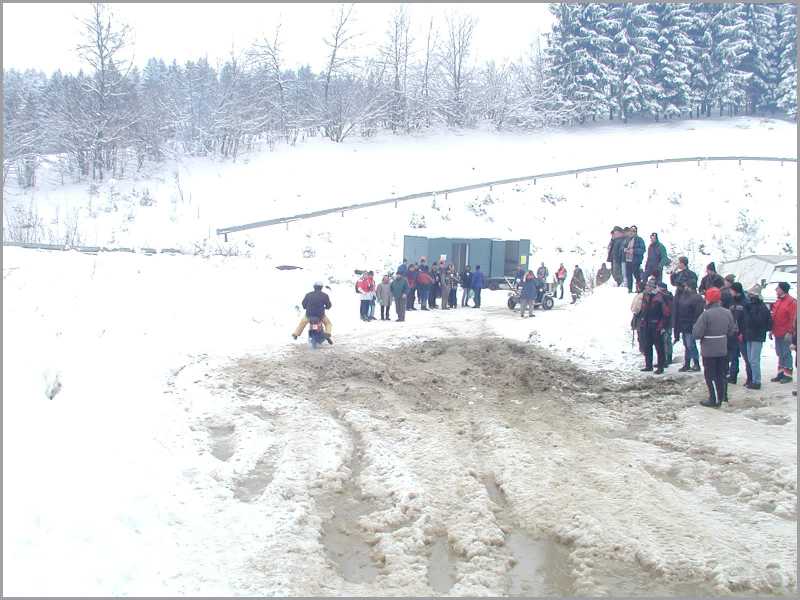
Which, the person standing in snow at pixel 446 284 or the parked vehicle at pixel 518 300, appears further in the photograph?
the parked vehicle at pixel 518 300

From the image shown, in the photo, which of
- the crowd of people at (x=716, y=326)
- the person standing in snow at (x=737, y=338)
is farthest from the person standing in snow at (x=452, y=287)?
the person standing in snow at (x=737, y=338)

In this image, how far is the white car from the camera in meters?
18.6

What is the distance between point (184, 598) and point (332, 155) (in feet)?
167

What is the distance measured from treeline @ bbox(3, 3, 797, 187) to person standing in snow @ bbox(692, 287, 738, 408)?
46549 mm

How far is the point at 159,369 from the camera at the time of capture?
38.7ft

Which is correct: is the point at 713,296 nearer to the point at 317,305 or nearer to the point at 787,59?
the point at 317,305

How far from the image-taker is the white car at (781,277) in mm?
18609

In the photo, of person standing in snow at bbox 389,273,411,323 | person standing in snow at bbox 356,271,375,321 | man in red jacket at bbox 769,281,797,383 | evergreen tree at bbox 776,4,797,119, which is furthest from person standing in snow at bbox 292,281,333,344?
evergreen tree at bbox 776,4,797,119

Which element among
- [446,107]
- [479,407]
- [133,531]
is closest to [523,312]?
[479,407]

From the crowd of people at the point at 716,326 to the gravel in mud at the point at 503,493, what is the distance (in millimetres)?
916

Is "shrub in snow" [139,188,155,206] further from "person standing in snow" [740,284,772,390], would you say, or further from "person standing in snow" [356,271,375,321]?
"person standing in snow" [740,284,772,390]

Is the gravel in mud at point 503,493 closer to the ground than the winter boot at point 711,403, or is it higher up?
closer to the ground

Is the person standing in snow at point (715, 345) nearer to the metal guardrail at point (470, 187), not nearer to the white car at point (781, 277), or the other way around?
the white car at point (781, 277)

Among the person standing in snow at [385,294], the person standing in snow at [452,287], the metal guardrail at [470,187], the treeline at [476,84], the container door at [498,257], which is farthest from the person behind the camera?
the treeline at [476,84]
